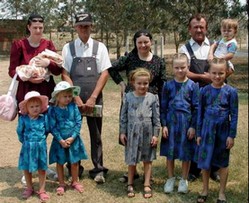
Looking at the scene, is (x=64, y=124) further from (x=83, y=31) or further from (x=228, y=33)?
(x=228, y=33)

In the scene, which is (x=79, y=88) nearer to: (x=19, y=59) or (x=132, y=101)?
(x=132, y=101)

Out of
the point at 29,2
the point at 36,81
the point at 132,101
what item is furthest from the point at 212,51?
the point at 29,2

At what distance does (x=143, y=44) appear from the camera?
386 cm

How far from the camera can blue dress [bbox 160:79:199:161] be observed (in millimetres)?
3812

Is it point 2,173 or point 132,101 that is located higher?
point 132,101

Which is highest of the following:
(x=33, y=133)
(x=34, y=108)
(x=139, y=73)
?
(x=139, y=73)

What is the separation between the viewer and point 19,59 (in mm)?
4164

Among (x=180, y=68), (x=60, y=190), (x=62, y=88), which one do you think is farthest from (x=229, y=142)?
(x=60, y=190)

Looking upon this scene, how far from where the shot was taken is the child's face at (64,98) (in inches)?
151

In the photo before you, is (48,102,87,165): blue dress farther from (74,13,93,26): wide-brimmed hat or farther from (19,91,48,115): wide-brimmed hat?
(74,13,93,26): wide-brimmed hat

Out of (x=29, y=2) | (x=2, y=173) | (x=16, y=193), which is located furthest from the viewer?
(x=29, y=2)

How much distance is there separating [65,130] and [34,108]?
1.27 feet

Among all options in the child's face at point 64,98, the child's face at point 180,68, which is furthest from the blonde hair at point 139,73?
the child's face at point 64,98

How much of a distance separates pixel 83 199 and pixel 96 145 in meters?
0.73
